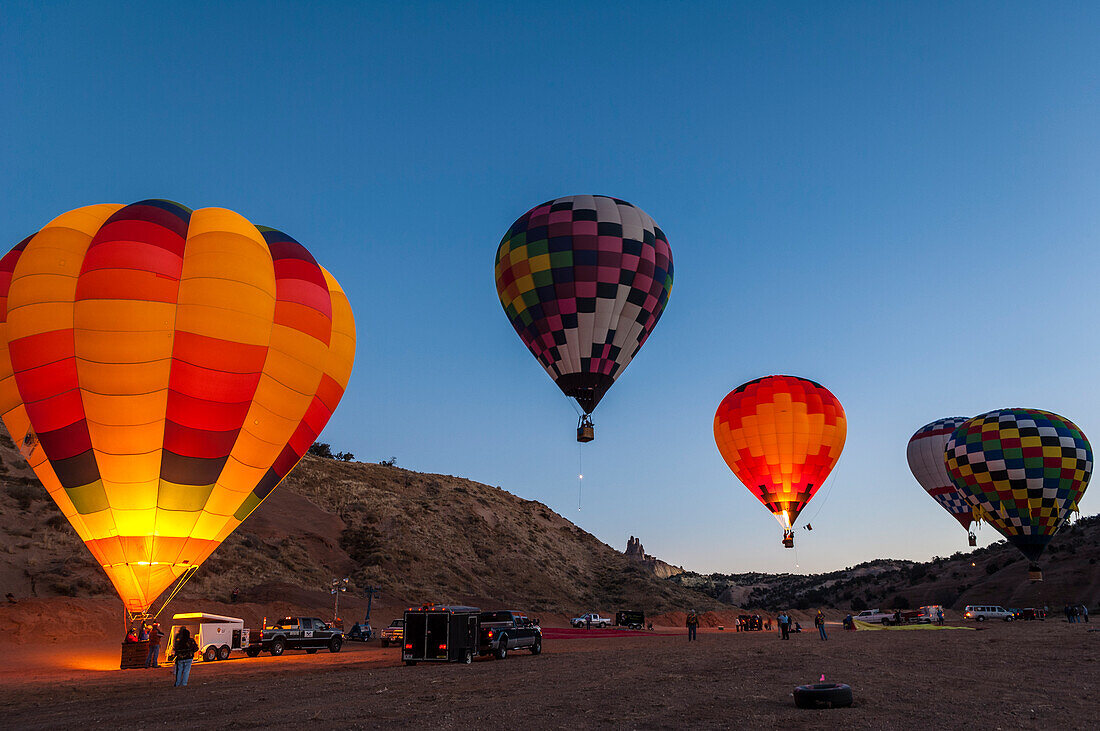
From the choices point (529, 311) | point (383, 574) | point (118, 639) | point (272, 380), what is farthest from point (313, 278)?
Result: point (383, 574)

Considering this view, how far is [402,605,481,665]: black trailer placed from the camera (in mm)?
20141

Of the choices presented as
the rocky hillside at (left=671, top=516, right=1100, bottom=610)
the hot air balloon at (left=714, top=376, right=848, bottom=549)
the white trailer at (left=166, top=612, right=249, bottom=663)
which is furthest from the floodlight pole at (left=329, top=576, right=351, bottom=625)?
the rocky hillside at (left=671, top=516, right=1100, bottom=610)

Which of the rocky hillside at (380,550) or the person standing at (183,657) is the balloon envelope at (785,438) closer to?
the person standing at (183,657)

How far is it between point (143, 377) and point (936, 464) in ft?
164

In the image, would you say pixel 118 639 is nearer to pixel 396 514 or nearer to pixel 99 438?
pixel 99 438

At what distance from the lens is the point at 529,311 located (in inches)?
1097

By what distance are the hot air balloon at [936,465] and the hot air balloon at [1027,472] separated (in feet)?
24.3

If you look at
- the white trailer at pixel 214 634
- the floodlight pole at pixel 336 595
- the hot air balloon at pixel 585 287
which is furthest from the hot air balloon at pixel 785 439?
the white trailer at pixel 214 634

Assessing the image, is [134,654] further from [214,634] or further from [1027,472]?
[1027,472]

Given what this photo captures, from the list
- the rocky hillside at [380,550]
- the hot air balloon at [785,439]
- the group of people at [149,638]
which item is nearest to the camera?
the group of people at [149,638]

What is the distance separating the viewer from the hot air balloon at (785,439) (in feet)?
113

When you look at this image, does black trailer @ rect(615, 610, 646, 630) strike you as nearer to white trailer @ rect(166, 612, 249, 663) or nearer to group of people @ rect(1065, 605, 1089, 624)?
group of people @ rect(1065, 605, 1089, 624)

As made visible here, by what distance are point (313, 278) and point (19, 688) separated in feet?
36.0

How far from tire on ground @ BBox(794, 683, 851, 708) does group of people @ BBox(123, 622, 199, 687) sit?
12.1 meters
